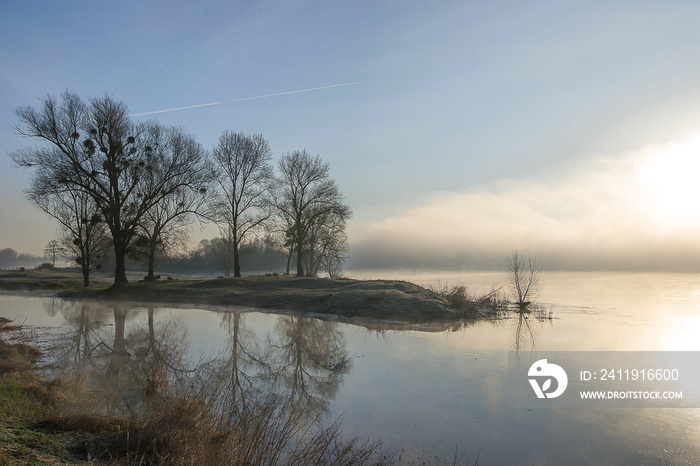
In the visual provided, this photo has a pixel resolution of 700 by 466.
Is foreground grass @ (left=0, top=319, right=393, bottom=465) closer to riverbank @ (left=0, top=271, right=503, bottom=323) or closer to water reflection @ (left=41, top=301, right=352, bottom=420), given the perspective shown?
water reflection @ (left=41, top=301, right=352, bottom=420)

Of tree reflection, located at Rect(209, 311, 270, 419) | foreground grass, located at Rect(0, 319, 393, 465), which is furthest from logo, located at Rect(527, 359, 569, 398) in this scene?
tree reflection, located at Rect(209, 311, 270, 419)

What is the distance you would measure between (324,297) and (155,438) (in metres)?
19.1

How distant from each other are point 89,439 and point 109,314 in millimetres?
17375

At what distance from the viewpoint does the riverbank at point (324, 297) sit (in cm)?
2034

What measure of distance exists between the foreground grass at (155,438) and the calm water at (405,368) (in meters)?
0.93

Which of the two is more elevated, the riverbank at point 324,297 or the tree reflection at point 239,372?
the riverbank at point 324,297

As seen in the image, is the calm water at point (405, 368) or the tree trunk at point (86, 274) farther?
the tree trunk at point (86, 274)

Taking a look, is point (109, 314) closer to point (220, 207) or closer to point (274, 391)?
point (274, 391)

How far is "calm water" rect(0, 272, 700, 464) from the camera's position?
6062 millimetres

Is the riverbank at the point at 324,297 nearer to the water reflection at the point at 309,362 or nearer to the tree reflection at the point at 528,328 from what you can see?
the tree reflection at the point at 528,328

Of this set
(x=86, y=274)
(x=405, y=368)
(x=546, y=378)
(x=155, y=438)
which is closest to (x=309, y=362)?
(x=405, y=368)

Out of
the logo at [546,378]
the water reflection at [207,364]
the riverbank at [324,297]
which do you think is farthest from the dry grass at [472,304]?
the logo at [546,378]

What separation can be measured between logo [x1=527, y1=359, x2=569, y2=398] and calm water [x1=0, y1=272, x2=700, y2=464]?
642 mm

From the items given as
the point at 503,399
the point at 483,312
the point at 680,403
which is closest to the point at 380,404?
the point at 503,399
